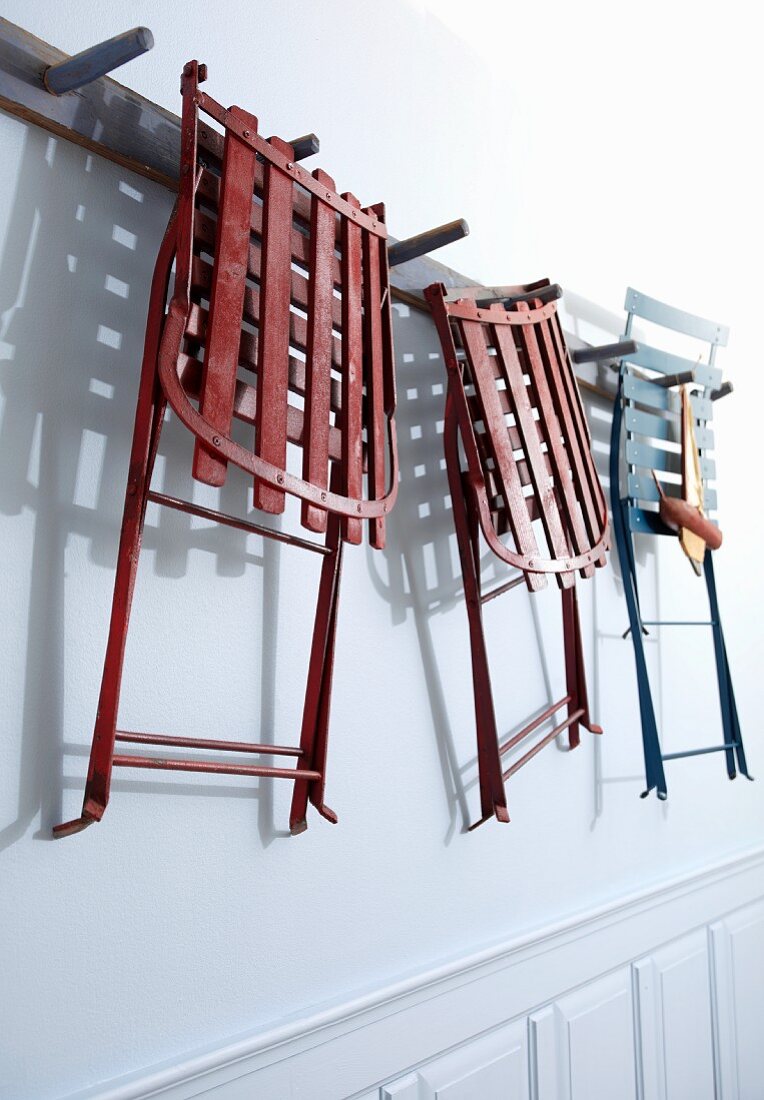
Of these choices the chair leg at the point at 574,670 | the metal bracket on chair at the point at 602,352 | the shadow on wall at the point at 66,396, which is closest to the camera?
the shadow on wall at the point at 66,396

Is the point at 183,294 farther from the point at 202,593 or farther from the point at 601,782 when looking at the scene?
Result: the point at 601,782

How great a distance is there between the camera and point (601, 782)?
6.81 feet

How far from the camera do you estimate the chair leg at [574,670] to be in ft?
6.22

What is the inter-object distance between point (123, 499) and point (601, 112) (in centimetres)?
196

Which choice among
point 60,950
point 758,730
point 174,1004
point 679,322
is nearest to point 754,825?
point 758,730

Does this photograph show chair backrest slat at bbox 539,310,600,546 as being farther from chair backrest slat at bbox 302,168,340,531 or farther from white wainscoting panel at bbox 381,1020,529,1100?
white wainscoting panel at bbox 381,1020,529,1100

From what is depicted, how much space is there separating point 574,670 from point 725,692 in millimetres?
653

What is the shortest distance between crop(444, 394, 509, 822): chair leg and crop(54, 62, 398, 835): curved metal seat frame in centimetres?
24

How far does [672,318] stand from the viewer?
2.30 meters

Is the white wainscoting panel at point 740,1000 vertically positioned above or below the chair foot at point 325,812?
below

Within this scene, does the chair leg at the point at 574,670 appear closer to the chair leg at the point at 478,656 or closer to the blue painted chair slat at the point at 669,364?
the chair leg at the point at 478,656

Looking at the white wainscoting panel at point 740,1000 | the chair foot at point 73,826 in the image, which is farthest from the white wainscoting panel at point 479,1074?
the white wainscoting panel at point 740,1000

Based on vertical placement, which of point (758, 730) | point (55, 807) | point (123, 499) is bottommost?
point (55, 807)

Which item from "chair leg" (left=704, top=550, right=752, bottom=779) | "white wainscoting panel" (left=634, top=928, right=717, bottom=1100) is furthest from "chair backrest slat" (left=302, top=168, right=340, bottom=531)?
"white wainscoting panel" (left=634, top=928, right=717, bottom=1100)
